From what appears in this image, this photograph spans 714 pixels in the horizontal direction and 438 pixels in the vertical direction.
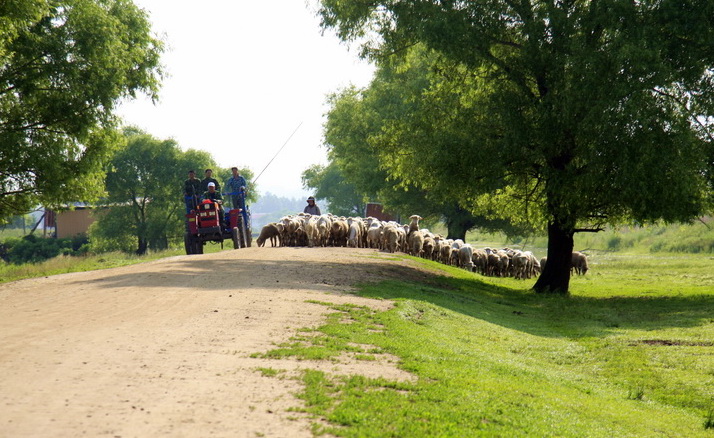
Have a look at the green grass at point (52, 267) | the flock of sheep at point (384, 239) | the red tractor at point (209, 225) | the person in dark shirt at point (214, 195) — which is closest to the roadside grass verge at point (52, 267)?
the green grass at point (52, 267)

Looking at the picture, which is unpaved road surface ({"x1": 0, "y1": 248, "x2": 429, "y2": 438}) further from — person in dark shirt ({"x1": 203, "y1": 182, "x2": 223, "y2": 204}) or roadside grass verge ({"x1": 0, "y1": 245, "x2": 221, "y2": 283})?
person in dark shirt ({"x1": 203, "y1": 182, "x2": 223, "y2": 204})

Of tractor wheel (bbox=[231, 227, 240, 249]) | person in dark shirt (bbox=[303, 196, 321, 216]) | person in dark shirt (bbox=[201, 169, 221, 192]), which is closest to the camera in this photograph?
person in dark shirt (bbox=[201, 169, 221, 192])

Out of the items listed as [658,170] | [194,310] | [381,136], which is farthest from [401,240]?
[194,310]

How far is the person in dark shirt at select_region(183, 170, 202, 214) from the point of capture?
84.2 feet

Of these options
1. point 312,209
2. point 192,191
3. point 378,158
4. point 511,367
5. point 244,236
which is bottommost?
point 511,367

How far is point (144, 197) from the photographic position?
71.7 meters

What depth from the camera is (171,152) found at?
242ft

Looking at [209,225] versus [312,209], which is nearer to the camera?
[209,225]

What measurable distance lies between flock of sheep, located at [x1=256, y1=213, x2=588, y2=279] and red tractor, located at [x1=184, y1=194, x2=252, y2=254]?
4.30 m

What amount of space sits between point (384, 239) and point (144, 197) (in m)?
44.8

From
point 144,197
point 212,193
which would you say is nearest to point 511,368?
point 212,193

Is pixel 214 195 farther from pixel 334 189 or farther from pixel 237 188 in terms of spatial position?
pixel 334 189

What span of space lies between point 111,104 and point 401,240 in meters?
14.4

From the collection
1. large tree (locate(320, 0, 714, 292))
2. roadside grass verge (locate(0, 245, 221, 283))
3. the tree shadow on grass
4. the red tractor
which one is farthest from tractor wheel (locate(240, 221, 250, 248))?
the tree shadow on grass
